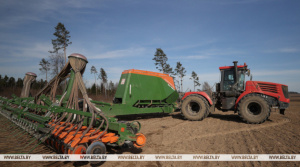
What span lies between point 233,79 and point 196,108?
2.38 meters

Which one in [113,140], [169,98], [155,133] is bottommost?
[155,133]

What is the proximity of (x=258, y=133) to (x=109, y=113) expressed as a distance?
5472 millimetres

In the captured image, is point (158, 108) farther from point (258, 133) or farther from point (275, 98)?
point (275, 98)

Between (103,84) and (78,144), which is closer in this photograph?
(78,144)

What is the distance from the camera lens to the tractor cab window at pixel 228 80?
8.46 m

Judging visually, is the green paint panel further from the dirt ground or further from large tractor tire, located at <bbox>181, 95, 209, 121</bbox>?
the dirt ground

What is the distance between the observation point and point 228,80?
337 inches

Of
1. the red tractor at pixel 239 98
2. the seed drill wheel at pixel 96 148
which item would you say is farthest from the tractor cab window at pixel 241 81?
the seed drill wheel at pixel 96 148

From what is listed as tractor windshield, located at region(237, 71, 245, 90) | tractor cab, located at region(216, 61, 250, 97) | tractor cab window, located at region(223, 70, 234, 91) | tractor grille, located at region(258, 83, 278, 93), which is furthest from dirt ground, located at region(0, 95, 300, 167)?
tractor cab window, located at region(223, 70, 234, 91)

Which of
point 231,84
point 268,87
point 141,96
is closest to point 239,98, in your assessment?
point 231,84

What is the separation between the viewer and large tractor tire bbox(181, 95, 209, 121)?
26.6 ft

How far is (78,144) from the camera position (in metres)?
3.33

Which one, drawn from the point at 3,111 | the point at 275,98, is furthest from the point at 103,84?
the point at 275,98

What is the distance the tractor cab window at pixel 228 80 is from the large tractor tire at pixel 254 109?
127cm
